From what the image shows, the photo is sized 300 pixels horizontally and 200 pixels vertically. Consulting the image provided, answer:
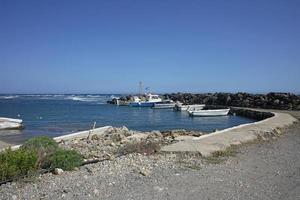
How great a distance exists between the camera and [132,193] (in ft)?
26.4

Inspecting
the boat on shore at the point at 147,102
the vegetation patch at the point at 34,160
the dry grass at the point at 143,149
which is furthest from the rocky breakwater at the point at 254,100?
the vegetation patch at the point at 34,160

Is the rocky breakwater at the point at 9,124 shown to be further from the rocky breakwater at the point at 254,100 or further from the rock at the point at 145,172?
the rocky breakwater at the point at 254,100

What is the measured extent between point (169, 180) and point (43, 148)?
377cm

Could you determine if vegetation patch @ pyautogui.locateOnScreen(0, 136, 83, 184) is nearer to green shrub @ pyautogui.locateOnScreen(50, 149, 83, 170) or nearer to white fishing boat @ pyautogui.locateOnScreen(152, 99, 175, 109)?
green shrub @ pyautogui.locateOnScreen(50, 149, 83, 170)

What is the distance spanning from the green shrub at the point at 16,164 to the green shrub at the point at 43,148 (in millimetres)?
587

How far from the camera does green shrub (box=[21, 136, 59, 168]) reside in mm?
10273

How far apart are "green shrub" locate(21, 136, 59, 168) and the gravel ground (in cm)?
90

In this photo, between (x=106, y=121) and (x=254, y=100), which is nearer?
(x=106, y=121)

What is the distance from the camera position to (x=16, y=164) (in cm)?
920

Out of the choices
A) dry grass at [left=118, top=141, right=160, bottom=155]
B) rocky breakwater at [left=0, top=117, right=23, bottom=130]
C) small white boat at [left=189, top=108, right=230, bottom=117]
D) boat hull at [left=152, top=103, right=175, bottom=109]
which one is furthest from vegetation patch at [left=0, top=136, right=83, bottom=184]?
boat hull at [left=152, top=103, right=175, bottom=109]

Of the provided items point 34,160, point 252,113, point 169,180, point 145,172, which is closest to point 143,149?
point 145,172

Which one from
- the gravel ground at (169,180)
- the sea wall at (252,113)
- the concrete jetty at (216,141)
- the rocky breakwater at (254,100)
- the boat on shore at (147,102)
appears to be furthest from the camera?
the boat on shore at (147,102)

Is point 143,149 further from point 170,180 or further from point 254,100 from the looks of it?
point 254,100

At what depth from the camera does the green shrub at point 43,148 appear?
10273 millimetres
